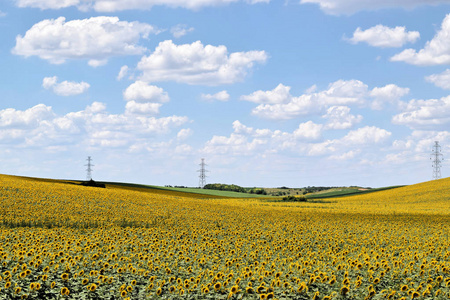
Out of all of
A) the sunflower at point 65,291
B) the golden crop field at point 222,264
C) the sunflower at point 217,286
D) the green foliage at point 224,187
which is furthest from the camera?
the green foliage at point 224,187

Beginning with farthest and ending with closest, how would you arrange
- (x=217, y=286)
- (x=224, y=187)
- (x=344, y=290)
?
(x=224, y=187) → (x=344, y=290) → (x=217, y=286)

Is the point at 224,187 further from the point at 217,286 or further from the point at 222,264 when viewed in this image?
the point at 217,286

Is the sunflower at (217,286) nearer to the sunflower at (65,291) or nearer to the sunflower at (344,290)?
the sunflower at (344,290)

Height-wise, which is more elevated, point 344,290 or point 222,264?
point 222,264

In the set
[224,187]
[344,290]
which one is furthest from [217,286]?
[224,187]

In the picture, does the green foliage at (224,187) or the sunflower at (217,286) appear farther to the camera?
the green foliage at (224,187)

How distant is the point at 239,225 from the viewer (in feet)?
86.6

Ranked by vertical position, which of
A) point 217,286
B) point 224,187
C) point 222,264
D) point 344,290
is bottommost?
point 344,290

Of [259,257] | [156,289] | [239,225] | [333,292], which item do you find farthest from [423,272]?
[239,225]

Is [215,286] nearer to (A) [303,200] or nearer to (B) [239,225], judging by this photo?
(B) [239,225]

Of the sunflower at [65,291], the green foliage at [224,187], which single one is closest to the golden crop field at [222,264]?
the sunflower at [65,291]

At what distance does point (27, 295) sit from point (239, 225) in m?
16.9

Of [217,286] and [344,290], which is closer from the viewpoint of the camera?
[217,286]

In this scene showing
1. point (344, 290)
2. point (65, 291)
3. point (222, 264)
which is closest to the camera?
point (65, 291)
